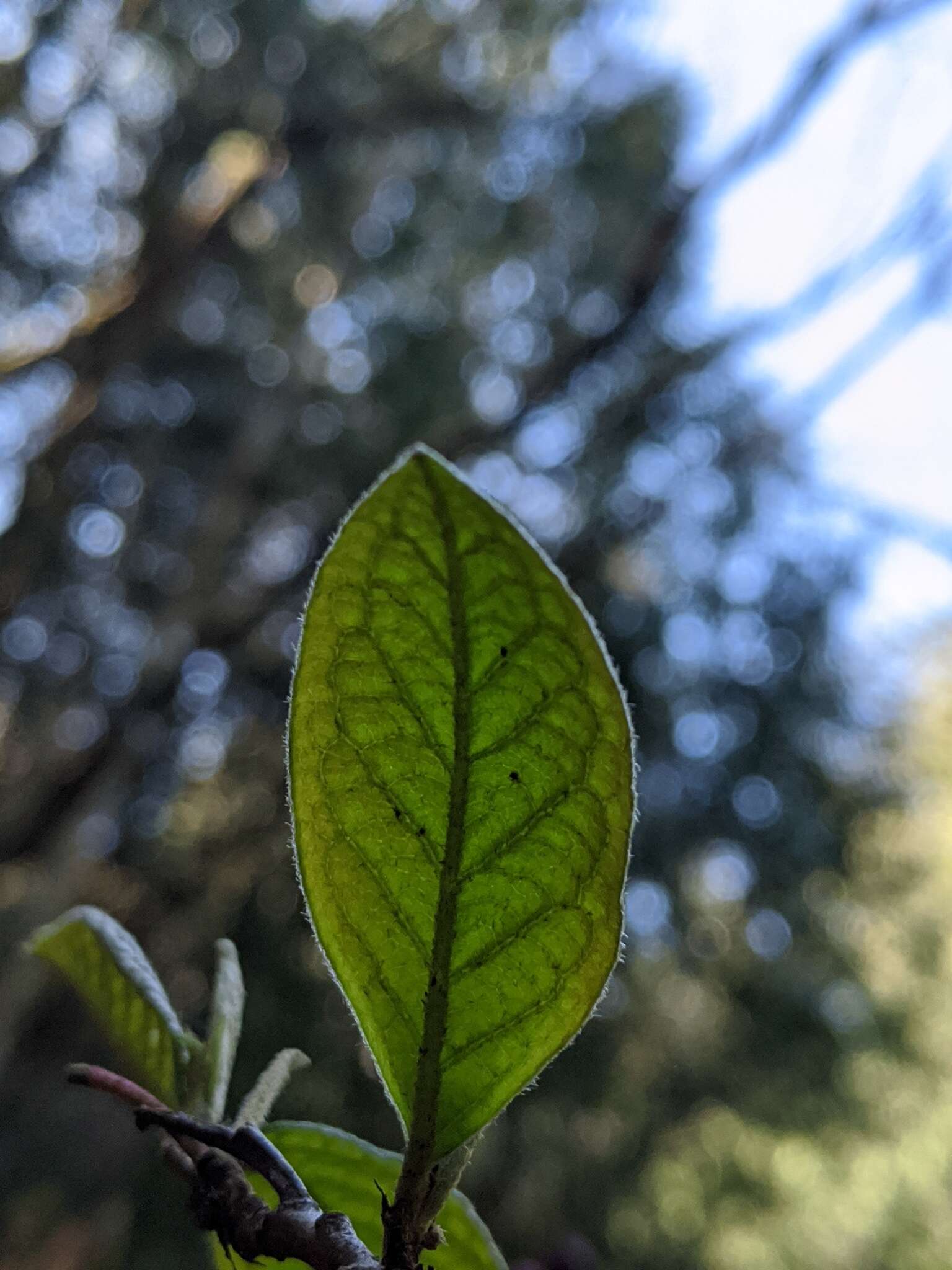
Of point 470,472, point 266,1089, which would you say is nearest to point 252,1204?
point 266,1089

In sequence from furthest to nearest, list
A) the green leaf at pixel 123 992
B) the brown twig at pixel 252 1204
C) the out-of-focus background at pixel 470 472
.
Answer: the out-of-focus background at pixel 470 472 → the green leaf at pixel 123 992 → the brown twig at pixel 252 1204

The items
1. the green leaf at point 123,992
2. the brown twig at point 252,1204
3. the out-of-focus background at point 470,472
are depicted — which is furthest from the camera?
the out-of-focus background at point 470,472

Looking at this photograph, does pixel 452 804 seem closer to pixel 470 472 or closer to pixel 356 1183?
pixel 356 1183

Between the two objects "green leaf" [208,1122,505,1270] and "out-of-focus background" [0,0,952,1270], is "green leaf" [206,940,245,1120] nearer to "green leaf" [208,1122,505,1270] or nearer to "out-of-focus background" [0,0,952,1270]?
"green leaf" [208,1122,505,1270]

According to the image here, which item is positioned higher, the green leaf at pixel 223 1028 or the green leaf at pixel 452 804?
the green leaf at pixel 452 804

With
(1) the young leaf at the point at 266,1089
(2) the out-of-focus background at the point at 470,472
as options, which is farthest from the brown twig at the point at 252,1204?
(2) the out-of-focus background at the point at 470,472

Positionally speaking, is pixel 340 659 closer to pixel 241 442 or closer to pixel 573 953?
pixel 573 953

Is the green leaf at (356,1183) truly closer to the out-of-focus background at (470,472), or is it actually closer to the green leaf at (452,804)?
the green leaf at (452,804)
